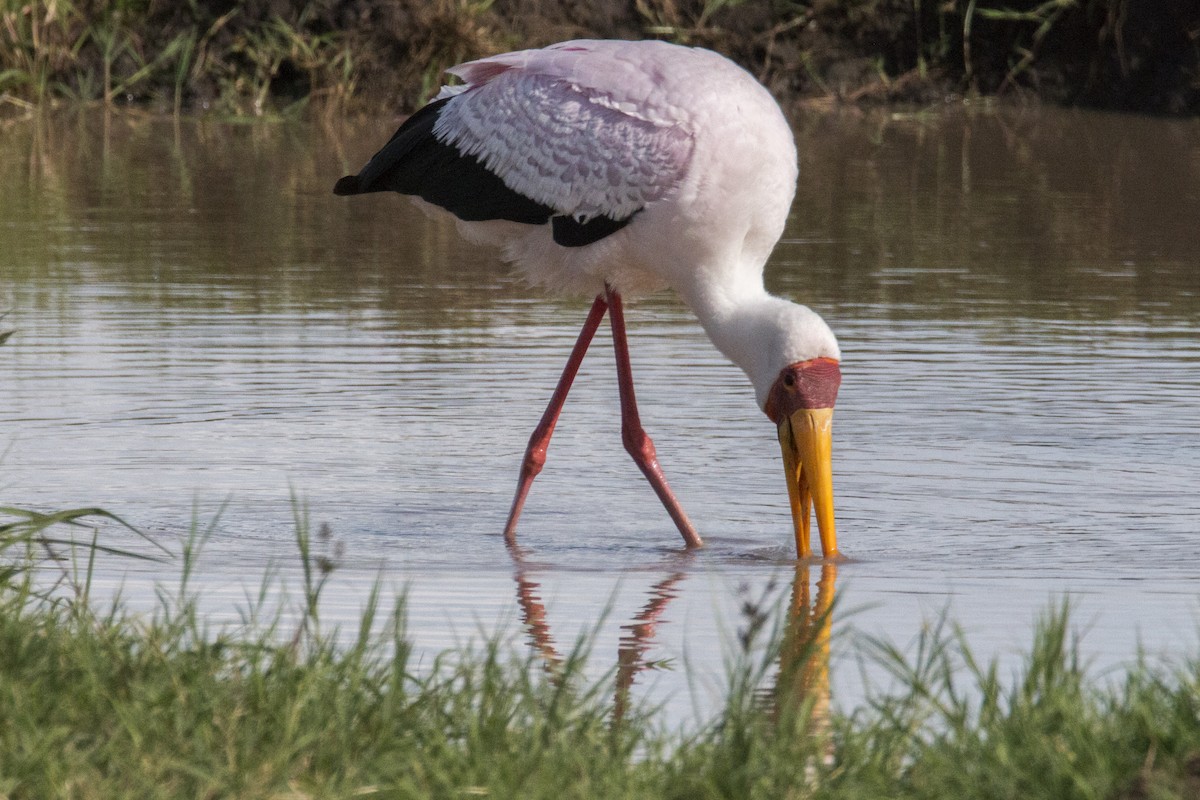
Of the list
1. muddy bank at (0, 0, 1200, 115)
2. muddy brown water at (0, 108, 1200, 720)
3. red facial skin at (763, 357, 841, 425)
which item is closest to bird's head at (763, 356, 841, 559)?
red facial skin at (763, 357, 841, 425)

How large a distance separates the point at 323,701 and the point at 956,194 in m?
8.90

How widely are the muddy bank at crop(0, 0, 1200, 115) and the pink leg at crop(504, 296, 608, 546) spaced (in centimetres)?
889

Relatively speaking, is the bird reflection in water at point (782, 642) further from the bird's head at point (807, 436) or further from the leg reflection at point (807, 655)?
the bird's head at point (807, 436)

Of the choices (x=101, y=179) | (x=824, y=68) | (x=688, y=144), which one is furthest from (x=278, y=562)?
(x=824, y=68)

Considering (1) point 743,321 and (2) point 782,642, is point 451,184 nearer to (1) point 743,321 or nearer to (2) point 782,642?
(1) point 743,321

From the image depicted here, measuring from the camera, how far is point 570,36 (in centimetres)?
→ 1512

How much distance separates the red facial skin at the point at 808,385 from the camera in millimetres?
5047

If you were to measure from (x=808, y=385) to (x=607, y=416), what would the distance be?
1.80m

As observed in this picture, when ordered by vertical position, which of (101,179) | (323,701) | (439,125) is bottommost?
(101,179)

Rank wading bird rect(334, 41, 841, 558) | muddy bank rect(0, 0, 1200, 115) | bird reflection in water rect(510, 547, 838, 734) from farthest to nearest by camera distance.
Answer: muddy bank rect(0, 0, 1200, 115)
wading bird rect(334, 41, 841, 558)
bird reflection in water rect(510, 547, 838, 734)

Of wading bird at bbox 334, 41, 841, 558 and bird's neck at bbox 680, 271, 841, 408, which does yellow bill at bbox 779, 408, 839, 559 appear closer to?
wading bird at bbox 334, 41, 841, 558

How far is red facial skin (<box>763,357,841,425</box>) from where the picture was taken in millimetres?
5047

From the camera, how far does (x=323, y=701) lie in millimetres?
3166

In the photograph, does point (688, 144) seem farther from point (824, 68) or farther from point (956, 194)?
point (824, 68)
